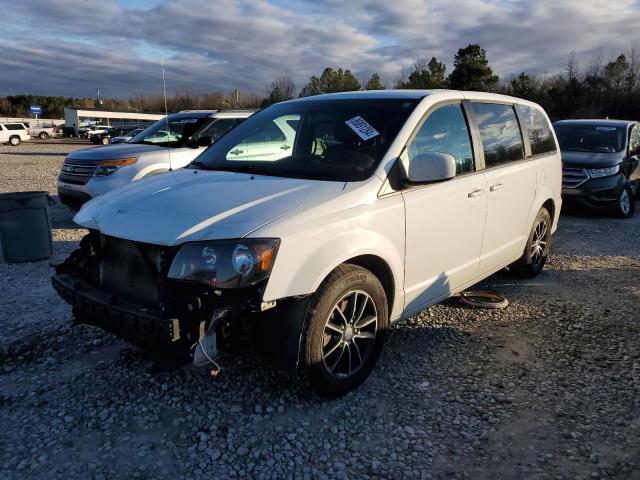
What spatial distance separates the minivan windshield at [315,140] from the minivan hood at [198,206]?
22 centimetres

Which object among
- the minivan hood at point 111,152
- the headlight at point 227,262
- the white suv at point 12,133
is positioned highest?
the white suv at point 12,133

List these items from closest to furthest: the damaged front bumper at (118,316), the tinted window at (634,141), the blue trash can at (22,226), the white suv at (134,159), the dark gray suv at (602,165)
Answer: the damaged front bumper at (118,316), the blue trash can at (22,226), the white suv at (134,159), the dark gray suv at (602,165), the tinted window at (634,141)

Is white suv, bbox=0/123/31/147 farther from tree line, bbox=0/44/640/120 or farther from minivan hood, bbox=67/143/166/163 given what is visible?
minivan hood, bbox=67/143/166/163

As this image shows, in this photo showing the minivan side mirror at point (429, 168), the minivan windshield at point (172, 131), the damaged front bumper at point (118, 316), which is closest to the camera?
the damaged front bumper at point (118, 316)

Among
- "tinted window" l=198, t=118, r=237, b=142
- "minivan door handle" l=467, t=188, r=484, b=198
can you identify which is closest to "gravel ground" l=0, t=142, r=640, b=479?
"minivan door handle" l=467, t=188, r=484, b=198

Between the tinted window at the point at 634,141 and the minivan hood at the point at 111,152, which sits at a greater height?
the minivan hood at the point at 111,152

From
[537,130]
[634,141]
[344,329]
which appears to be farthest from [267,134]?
[634,141]

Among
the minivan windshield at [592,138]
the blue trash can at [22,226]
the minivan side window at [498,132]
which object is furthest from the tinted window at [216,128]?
the minivan windshield at [592,138]

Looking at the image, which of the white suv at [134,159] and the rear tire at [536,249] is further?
the white suv at [134,159]

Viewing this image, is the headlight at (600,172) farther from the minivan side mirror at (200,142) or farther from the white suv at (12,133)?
the white suv at (12,133)

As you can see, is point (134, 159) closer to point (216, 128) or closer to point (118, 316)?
point (216, 128)

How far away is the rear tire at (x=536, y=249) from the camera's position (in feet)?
17.9

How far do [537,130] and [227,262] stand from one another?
4089mm

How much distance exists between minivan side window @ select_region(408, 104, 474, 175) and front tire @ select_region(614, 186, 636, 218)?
692cm
